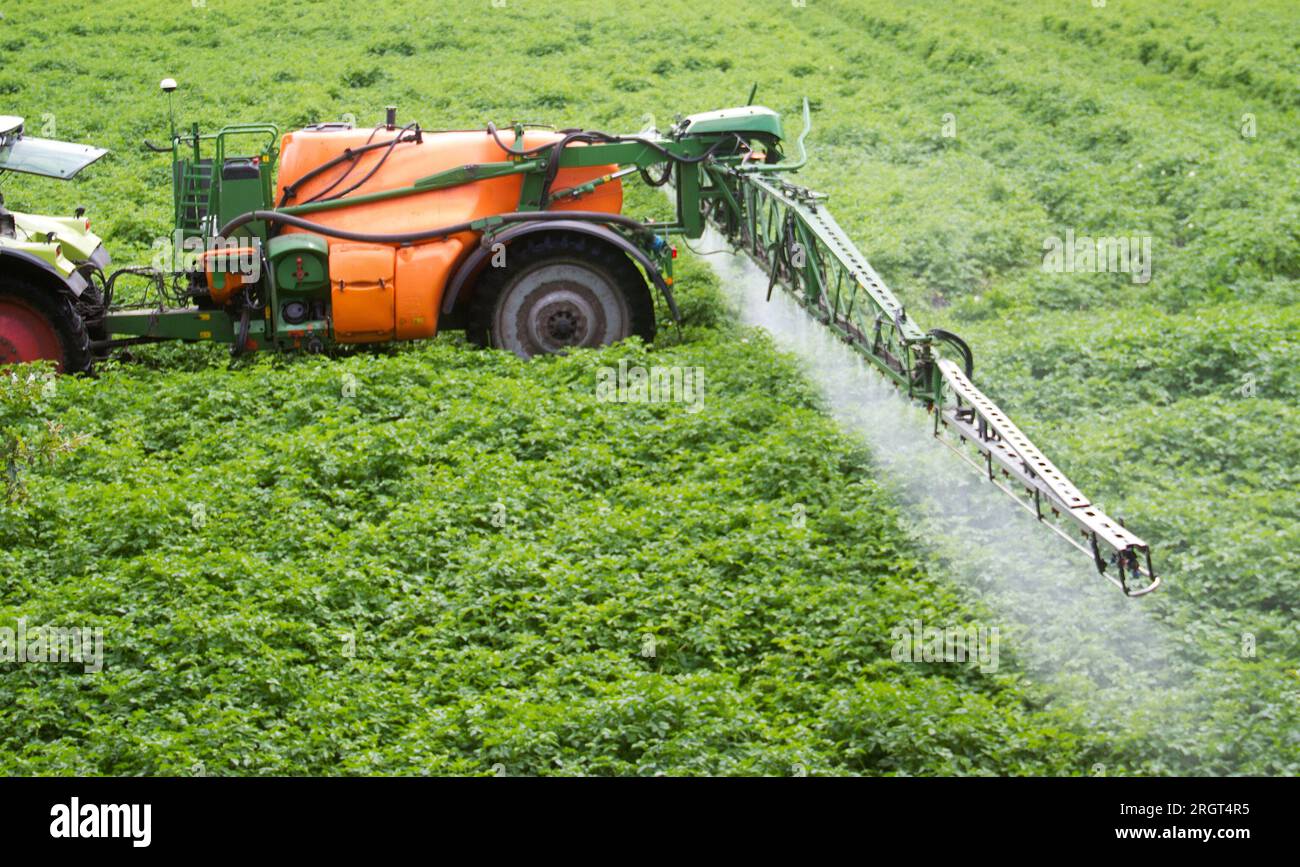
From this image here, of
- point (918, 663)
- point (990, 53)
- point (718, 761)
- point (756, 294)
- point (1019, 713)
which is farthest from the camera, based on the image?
point (990, 53)

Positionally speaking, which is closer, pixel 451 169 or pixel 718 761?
pixel 718 761

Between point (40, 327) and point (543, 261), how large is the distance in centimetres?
468

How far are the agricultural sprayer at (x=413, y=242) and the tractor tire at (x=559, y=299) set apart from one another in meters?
0.01

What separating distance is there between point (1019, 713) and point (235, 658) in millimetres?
4806

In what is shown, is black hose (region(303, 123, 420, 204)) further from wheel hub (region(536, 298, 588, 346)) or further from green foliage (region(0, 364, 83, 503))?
green foliage (region(0, 364, 83, 503))

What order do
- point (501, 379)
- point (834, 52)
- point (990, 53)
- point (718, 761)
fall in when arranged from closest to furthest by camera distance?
point (718, 761)
point (501, 379)
point (990, 53)
point (834, 52)

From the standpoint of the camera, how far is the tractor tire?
14.5 m

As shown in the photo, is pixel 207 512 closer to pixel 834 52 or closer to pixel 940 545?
pixel 940 545

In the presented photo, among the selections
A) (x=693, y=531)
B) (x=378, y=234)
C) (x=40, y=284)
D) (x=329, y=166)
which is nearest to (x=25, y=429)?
(x=40, y=284)

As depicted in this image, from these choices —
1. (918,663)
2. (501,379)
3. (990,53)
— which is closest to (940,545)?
(918,663)

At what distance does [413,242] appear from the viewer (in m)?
14.5

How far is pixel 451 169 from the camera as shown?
48.9ft

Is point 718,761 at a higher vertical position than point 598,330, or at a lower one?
lower

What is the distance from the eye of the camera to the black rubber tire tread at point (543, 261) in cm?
1446
